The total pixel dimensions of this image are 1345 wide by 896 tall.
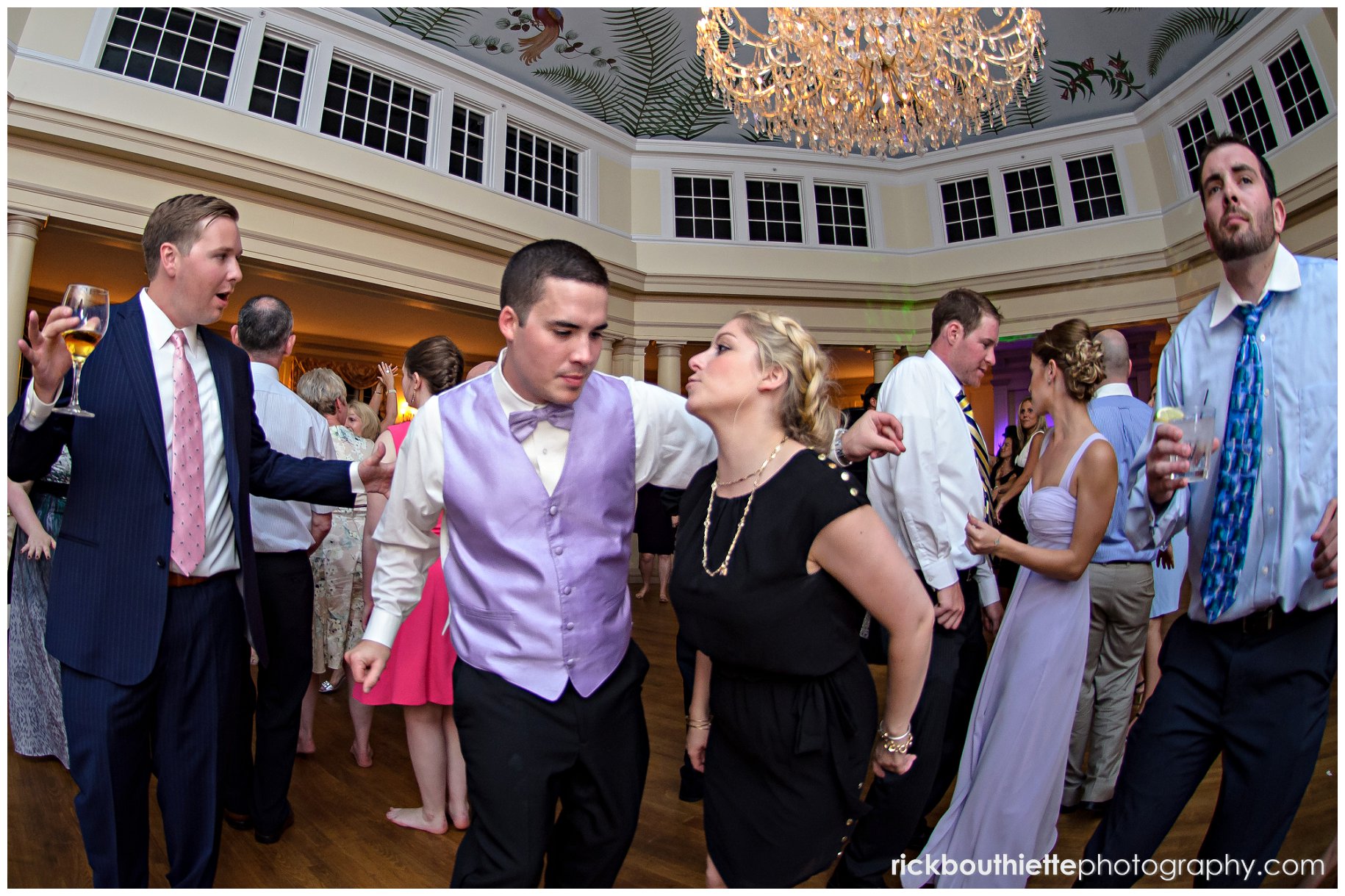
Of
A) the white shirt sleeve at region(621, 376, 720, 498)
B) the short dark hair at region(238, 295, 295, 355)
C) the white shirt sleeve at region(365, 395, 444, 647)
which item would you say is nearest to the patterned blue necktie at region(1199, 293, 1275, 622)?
the white shirt sleeve at region(621, 376, 720, 498)

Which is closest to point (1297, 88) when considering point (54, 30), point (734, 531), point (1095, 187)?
point (1095, 187)

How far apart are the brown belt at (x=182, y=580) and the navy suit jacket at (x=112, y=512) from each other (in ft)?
0.25

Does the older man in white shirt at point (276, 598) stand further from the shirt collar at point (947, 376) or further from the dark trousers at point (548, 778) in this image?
the shirt collar at point (947, 376)

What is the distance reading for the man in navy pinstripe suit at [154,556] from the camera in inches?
62.6

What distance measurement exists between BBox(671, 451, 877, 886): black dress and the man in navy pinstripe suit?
1.15m

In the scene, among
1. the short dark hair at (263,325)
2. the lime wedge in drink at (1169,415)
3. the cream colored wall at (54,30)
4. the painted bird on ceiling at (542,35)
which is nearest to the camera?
the lime wedge in drink at (1169,415)

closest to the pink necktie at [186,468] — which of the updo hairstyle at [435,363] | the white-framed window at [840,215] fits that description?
the updo hairstyle at [435,363]

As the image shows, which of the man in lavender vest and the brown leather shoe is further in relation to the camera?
the brown leather shoe

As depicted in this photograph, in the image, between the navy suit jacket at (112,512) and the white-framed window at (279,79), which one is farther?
the white-framed window at (279,79)

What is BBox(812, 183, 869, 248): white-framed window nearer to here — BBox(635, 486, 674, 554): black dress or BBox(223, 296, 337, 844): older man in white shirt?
BBox(223, 296, 337, 844): older man in white shirt

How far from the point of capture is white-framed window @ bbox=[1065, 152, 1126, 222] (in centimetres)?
1030

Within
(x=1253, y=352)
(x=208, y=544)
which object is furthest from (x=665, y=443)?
(x=1253, y=352)

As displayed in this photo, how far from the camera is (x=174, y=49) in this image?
6859 millimetres

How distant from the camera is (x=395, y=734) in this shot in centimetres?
355
